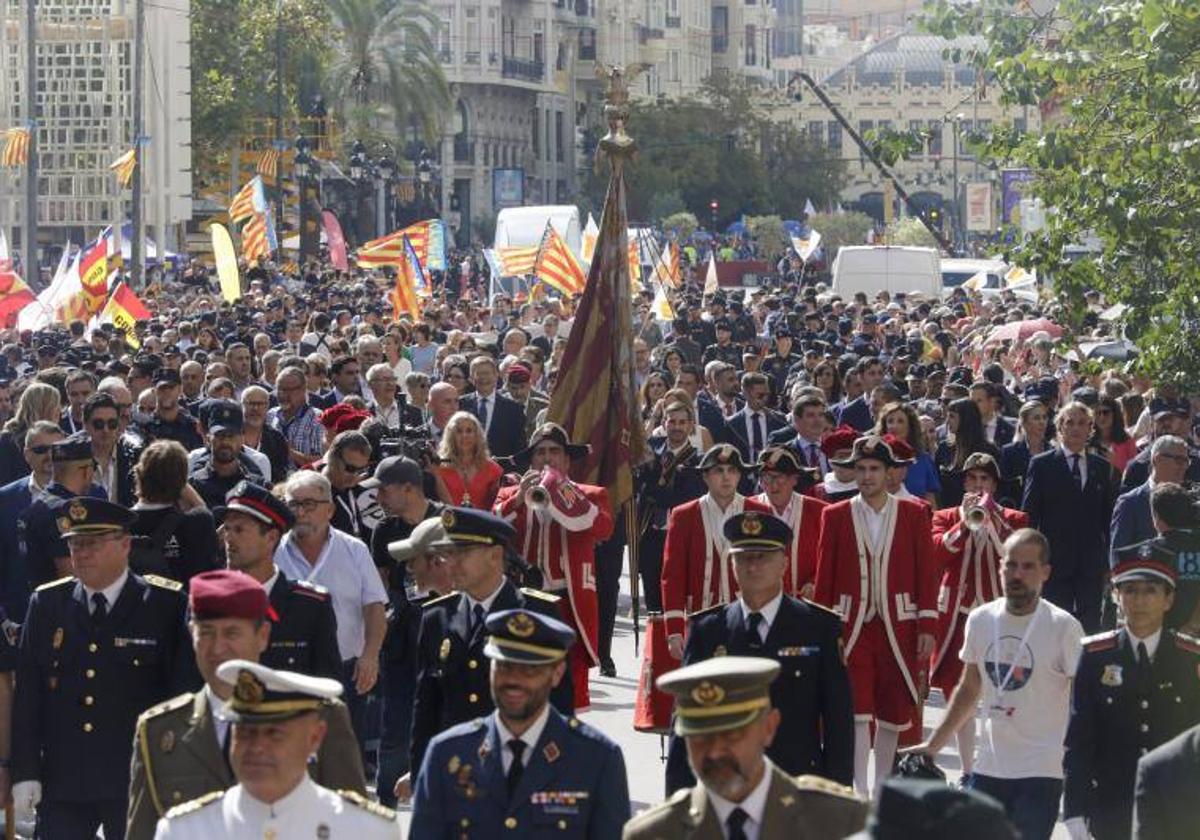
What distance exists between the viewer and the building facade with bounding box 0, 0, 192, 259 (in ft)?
230

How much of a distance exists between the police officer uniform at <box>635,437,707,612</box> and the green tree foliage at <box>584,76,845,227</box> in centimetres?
7781

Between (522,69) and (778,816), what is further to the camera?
(522,69)

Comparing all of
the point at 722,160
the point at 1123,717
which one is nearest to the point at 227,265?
the point at 1123,717

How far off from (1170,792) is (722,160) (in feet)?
304

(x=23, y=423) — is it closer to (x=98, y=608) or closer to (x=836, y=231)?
(x=98, y=608)

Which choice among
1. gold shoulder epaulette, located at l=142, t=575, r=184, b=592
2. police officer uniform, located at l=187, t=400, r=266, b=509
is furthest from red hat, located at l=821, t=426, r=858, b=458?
gold shoulder epaulette, located at l=142, t=575, r=184, b=592

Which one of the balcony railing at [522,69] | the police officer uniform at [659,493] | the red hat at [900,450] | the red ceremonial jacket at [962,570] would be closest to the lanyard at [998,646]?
the red hat at [900,450]

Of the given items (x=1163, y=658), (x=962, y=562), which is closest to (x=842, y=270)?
(x=962, y=562)

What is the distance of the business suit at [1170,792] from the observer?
6527 mm

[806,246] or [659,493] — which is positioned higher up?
[806,246]

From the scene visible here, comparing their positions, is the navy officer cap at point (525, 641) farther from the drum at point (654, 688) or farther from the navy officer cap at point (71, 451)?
the navy officer cap at point (71, 451)

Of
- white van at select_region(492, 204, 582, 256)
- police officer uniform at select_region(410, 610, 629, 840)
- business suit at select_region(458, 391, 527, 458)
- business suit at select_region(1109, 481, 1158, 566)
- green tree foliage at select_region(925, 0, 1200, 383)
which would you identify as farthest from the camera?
white van at select_region(492, 204, 582, 256)

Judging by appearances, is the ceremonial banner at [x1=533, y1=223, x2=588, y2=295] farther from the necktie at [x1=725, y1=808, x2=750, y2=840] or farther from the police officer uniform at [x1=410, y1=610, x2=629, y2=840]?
the necktie at [x1=725, y1=808, x2=750, y2=840]

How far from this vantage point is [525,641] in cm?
646
